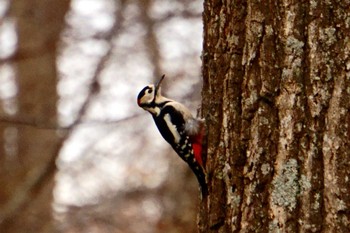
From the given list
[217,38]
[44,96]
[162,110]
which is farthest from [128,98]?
[217,38]

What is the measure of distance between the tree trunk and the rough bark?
6.27 metres

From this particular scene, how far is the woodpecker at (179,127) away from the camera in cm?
395

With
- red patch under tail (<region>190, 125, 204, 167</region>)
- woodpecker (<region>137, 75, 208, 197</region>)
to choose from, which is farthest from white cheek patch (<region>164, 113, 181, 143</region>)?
red patch under tail (<region>190, 125, 204, 167</region>)

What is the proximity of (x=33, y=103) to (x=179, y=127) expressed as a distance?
5.74m

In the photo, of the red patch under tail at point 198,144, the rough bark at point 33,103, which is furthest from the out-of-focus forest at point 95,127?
the red patch under tail at point 198,144

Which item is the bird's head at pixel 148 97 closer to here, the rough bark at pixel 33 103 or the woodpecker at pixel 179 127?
the woodpecker at pixel 179 127

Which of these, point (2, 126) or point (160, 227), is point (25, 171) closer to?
point (2, 126)

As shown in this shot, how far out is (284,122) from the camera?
3049mm

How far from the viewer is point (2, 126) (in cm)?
1032

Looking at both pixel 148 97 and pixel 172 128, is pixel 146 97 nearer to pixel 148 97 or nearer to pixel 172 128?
pixel 148 97

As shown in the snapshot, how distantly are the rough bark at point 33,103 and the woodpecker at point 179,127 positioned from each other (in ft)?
13.2

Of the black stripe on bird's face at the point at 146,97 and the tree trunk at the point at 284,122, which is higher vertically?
the tree trunk at the point at 284,122

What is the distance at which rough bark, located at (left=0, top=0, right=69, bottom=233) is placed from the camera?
32.0 ft

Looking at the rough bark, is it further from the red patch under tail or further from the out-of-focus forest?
the red patch under tail
